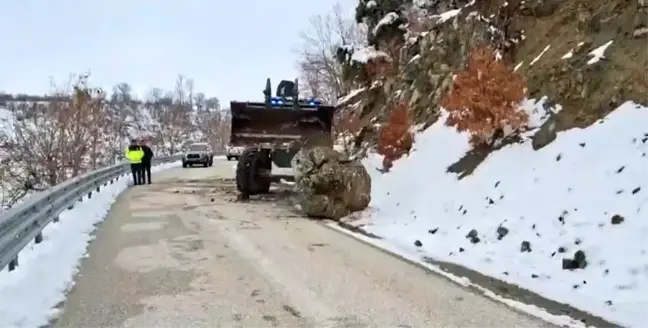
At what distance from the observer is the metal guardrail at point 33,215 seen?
22.2 ft

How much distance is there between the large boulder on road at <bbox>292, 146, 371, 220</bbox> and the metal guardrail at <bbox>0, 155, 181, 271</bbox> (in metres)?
4.78

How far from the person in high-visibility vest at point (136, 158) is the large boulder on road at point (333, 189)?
10.5m

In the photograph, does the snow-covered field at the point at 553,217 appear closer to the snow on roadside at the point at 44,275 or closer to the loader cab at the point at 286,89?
the snow on roadside at the point at 44,275

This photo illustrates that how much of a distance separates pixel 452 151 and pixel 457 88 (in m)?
2.06

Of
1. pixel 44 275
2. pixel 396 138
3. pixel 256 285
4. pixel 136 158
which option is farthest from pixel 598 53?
pixel 136 158

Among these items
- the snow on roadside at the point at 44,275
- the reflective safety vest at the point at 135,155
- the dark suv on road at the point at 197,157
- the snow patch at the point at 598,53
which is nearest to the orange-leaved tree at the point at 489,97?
the snow patch at the point at 598,53

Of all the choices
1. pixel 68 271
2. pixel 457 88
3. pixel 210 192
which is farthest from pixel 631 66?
pixel 210 192

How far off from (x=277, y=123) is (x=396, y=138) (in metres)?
3.40

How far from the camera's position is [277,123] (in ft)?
57.8

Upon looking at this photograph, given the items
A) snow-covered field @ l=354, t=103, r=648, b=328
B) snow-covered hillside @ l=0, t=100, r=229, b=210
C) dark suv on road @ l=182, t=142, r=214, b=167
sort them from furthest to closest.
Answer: dark suv on road @ l=182, t=142, r=214, b=167
snow-covered hillside @ l=0, t=100, r=229, b=210
snow-covered field @ l=354, t=103, r=648, b=328

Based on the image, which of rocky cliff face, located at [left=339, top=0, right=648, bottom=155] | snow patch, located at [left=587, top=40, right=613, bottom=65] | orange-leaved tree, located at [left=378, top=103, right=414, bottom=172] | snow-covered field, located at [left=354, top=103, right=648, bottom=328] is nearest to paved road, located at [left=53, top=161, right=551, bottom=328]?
snow-covered field, located at [left=354, top=103, right=648, bottom=328]

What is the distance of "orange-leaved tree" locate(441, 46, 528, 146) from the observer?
1241 centimetres

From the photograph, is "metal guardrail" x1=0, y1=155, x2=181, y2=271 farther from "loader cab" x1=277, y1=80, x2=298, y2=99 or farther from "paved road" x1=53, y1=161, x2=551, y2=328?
"loader cab" x1=277, y1=80, x2=298, y2=99

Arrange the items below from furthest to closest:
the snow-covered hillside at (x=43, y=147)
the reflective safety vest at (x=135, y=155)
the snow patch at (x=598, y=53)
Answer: the snow-covered hillside at (x=43, y=147)
the reflective safety vest at (x=135, y=155)
the snow patch at (x=598, y=53)
